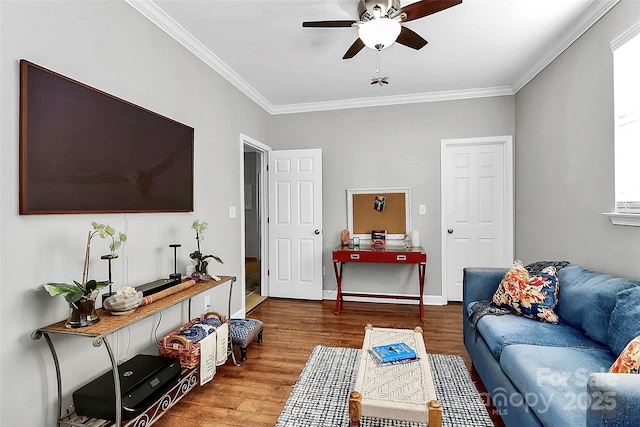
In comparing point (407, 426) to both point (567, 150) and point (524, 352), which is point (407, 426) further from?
point (567, 150)

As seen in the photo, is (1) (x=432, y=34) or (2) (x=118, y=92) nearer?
(2) (x=118, y=92)

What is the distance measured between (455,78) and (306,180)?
213cm

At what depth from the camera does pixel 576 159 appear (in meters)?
2.58

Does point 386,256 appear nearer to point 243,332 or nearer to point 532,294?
point 532,294

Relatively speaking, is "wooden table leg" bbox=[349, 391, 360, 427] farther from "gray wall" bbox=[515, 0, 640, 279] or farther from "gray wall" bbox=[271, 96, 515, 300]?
"gray wall" bbox=[271, 96, 515, 300]

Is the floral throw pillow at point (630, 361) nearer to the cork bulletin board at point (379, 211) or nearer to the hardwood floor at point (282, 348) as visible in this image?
the hardwood floor at point (282, 348)

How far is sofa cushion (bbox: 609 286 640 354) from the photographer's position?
148 centimetres

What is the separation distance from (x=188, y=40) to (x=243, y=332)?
247 centimetres

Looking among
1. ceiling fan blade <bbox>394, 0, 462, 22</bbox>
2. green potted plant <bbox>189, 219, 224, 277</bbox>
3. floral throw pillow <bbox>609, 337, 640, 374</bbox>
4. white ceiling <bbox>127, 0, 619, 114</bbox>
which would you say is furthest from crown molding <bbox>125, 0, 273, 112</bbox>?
floral throw pillow <bbox>609, 337, 640, 374</bbox>

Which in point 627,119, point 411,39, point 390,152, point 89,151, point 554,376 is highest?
point 411,39

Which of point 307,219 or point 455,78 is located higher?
point 455,78

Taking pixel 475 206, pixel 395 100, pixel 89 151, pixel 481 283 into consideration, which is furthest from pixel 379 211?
pixel 89 151

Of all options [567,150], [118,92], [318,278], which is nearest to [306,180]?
[318,278]

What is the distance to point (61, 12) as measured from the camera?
166cm
